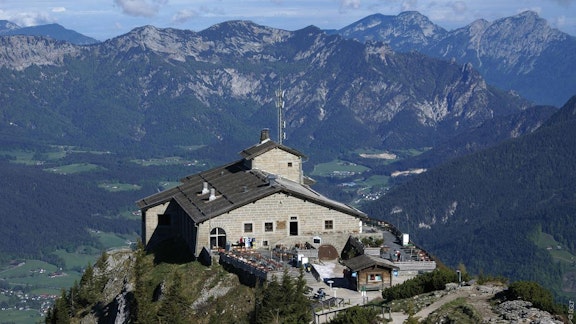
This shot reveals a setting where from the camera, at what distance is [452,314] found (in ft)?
168

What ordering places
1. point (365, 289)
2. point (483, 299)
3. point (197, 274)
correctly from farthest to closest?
point (197, 274) < point (365, 289) < point (483, 299)

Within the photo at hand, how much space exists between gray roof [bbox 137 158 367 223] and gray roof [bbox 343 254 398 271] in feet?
31.5

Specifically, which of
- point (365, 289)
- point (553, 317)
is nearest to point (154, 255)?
point (365, 289)

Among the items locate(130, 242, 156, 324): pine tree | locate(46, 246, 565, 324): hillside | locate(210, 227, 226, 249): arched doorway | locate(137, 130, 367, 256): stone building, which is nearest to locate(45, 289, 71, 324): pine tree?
locate(46, 246, 565, 324): hillside

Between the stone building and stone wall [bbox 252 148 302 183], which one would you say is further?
stone wall [bbox 252 148 302 183]

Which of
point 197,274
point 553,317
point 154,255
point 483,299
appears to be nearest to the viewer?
point 553,317

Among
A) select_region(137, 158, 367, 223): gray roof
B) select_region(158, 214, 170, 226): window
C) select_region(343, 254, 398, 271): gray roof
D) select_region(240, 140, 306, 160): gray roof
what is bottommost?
select_region(343, 254, 398, 271): gray roof

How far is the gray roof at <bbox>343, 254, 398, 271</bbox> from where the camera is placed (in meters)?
67.6

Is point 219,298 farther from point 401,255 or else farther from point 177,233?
point 177,233

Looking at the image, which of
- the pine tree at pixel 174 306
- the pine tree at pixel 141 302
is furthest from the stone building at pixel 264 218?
the pine tree at pixel 174 306

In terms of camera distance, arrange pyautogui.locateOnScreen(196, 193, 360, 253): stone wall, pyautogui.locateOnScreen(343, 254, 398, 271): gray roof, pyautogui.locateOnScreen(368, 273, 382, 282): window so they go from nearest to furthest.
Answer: pyautogui.locateOnScreen(343, 254, 398, 271): gray roof < pyautogui.locateOnScreen(368, 273, 382, 282): window < pyautogui.locateOnScreen(196, 193, 360, 253): stone wall

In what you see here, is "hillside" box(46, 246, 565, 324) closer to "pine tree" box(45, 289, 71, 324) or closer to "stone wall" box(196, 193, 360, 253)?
"pine tree" box(45, 289, 71, 324)

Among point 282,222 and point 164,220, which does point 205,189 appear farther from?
point 282,222

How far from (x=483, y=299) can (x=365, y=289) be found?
1432 cm
